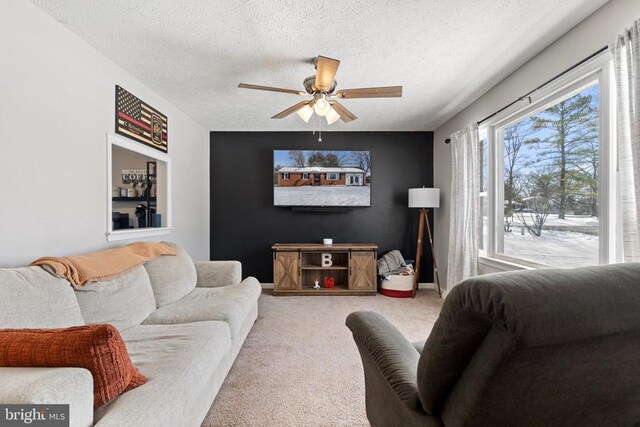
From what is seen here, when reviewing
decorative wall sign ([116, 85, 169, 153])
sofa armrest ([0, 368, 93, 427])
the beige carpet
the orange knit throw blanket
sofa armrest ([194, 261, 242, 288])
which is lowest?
the beige carpet

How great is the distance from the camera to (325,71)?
82.5 inches

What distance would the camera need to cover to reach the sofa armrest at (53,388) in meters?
0.75

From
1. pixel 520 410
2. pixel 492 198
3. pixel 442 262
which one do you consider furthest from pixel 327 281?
pixel 520 410

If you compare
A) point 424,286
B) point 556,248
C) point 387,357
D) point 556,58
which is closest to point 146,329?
point 387,357

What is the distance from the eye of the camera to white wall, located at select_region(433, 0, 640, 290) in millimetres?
1680

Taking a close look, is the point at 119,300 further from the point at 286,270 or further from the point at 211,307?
the point at 286,270

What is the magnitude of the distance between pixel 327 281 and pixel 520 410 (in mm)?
3590

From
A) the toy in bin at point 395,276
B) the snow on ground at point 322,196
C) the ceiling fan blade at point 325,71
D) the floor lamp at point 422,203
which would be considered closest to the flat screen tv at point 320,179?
the snow on ground at point 322,196

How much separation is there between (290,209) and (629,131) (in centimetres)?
373

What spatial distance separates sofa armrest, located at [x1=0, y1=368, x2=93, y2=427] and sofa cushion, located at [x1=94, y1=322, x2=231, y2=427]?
101mm

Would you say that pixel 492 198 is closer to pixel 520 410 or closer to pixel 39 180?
pixel 520 410

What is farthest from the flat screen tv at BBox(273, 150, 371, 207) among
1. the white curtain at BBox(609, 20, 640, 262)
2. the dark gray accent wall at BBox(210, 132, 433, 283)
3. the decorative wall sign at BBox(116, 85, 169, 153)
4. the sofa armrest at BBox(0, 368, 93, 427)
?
the sofa armrest at BBox(0, 368, 93, 427)

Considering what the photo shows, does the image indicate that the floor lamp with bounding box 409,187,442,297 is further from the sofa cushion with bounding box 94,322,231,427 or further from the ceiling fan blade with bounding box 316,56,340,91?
the sofa cushion with bounding box 94,322,231,427

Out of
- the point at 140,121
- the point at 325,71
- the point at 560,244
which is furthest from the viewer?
the point at 140,121
